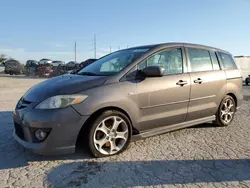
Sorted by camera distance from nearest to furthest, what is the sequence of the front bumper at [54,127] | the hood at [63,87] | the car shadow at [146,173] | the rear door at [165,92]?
the car shadow at [146,173]
the front bumper at [54,127]
the hood at [63,87]
the rear door at [165,92]

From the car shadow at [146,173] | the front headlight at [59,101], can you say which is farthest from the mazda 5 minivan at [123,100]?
the car shadow at [146,173]

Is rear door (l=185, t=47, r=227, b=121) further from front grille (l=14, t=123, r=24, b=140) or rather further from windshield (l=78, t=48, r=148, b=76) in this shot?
front grille (l=14, t=123, r=24, b=140)

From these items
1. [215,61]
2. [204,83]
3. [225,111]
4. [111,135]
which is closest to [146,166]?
[111,135]

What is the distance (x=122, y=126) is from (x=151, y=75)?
Answer: 88 centimetres

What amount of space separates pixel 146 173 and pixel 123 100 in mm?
1053

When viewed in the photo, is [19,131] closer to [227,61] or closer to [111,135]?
[111,135]

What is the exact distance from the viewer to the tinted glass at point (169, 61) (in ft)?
12.4

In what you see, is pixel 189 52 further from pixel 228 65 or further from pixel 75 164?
pixel 75 164

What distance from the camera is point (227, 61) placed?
503 centimetres

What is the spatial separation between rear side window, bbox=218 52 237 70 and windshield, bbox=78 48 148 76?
200 centimetres

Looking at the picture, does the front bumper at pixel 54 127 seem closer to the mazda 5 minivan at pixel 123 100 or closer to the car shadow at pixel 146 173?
the mazda 5 minivan at pixel 123 100

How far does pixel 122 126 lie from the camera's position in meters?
3.47

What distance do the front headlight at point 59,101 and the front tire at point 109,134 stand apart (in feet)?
1.35

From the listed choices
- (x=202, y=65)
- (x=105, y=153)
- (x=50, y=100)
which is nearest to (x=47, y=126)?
(x=50, y=100)
